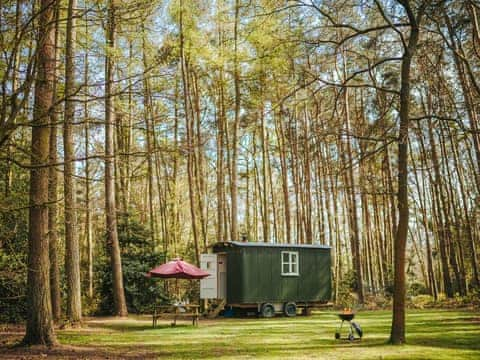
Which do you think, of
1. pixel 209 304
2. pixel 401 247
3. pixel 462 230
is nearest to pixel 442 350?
pixel 401 247

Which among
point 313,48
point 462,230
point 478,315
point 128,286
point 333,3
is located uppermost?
point 333,3

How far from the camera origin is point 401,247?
8.29 meters

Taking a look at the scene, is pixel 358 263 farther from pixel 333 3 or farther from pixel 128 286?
pixel 333 3

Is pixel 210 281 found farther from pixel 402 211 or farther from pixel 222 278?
pixel 402 211

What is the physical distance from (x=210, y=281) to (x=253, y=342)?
7.06 m

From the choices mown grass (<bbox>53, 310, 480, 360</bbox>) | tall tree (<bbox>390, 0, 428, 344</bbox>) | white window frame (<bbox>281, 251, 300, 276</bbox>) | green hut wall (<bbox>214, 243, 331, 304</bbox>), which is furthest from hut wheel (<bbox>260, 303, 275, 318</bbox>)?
tall tree (<bbox>390, 0, 428, 344</bbox>)

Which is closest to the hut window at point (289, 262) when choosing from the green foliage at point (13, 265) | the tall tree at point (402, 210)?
the green foliage at point (13, 265)

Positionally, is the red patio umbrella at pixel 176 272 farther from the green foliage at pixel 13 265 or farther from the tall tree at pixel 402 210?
the tall tree at pixel 402 210

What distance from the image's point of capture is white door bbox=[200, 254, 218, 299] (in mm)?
15961

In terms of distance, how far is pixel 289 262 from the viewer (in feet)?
54.7

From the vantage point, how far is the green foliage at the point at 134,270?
655 inches

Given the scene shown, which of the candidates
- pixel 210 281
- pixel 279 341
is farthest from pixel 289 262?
pixel 279 341

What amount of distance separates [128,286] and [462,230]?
13089 millimetres

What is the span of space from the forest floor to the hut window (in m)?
4.05
